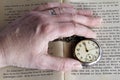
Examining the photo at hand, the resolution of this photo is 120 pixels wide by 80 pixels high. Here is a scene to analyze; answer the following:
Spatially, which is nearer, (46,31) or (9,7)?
(46,31)

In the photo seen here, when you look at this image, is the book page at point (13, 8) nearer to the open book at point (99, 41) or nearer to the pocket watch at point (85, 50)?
the open book at point (99, 41)

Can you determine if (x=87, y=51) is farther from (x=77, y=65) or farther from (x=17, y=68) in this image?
(x=17, y=68)

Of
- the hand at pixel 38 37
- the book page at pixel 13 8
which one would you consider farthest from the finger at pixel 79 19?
the book page at pixel 13 8

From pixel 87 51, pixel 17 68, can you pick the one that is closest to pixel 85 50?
pixel 87 51

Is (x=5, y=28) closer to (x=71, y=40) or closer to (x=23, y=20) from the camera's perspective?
(x=23, y=20)

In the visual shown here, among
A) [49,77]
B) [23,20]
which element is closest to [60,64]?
[49,77]

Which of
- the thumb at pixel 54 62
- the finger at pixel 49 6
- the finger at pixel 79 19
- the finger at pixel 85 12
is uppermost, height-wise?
the finger at pixel 49 6

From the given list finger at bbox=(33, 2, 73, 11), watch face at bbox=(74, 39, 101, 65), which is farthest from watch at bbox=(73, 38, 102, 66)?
finger at bbox=(33, 2, 73, 11)
